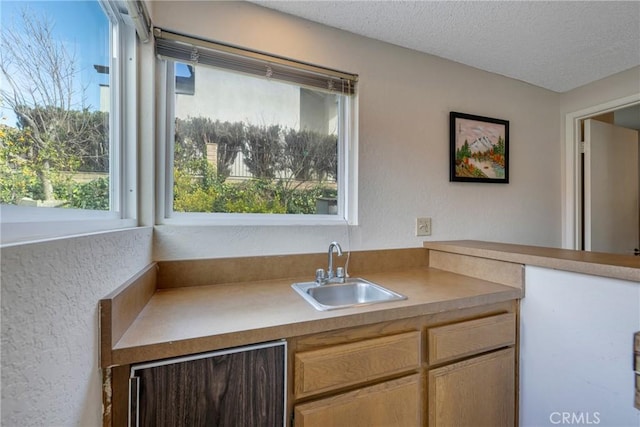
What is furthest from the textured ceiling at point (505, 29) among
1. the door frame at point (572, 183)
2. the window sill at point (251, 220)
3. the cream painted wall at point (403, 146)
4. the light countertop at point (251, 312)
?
the light countertop at point (251, 312)

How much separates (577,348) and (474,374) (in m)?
0.42

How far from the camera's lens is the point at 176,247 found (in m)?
1.26

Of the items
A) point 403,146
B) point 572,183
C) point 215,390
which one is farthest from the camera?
Answer: point 572,183

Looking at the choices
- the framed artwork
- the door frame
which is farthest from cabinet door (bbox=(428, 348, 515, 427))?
the door frame

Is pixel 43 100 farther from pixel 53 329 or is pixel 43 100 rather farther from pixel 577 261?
pixel 577 261

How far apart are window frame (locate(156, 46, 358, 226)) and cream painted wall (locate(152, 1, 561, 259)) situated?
5 cm

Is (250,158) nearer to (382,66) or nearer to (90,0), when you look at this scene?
(90,0)

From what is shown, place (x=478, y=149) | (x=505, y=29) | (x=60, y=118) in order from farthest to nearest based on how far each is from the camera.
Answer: (x=478, y=149)
(x=505, y=29)
(x=60, y=118)

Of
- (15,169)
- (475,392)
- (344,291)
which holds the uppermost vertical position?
(15,169)

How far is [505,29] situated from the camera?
1.55m

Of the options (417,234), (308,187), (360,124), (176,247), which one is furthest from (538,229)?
(176,247)

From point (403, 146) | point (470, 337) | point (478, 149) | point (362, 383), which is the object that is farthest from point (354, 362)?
point (478, 149)

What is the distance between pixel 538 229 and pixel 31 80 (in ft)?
9.42

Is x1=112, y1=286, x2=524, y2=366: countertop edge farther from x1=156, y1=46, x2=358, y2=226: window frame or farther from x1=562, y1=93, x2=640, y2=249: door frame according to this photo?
x1=562, y1=93, x2=640, y2=249: door frame
